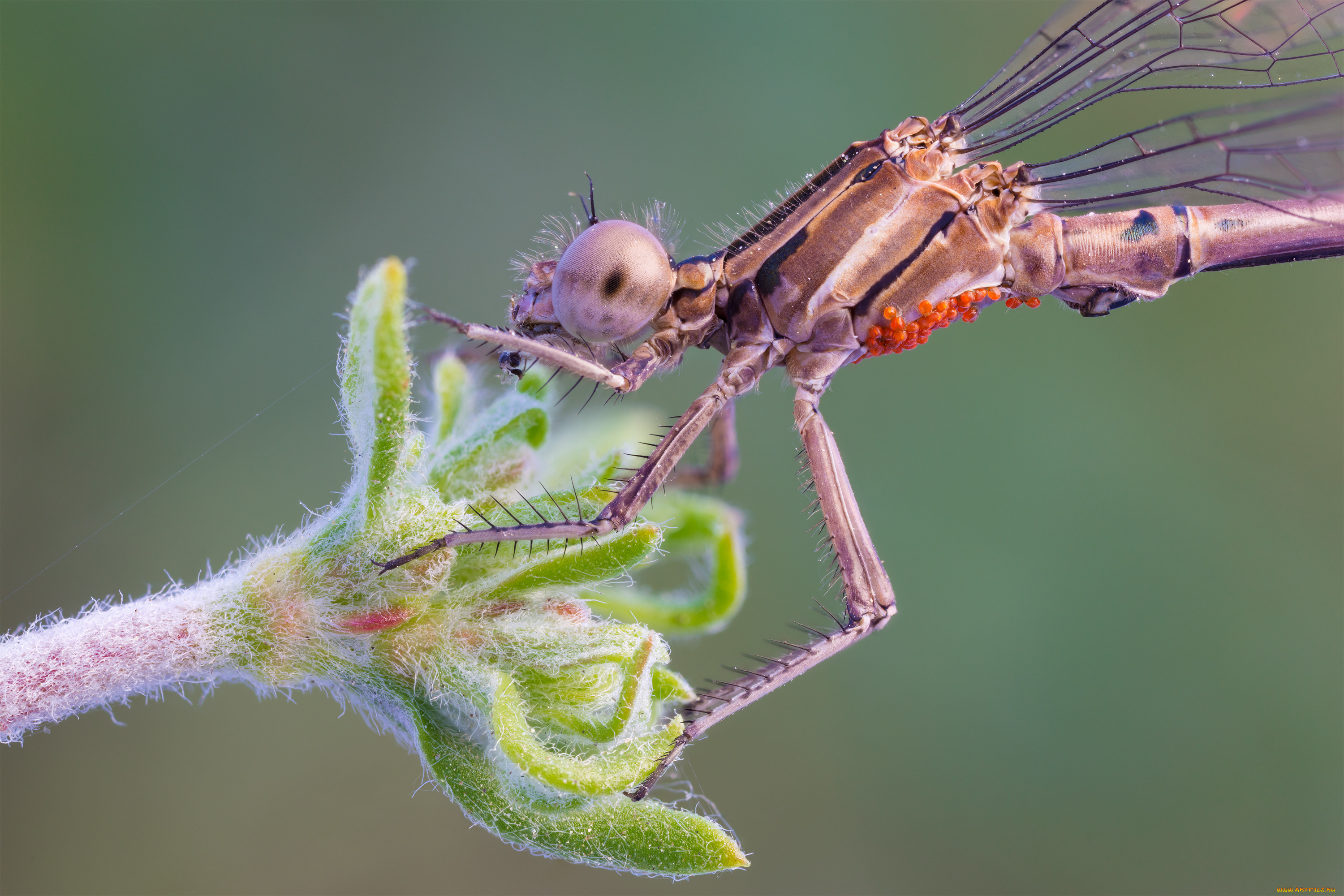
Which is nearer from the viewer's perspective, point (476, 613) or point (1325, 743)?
point (476, 613)

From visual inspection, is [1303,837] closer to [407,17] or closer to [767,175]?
[767,175]

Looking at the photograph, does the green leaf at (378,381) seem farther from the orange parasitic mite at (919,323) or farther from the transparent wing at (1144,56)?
the transparent wing at (1144,56)

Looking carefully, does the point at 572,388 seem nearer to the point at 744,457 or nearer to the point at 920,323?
the point at 920,323

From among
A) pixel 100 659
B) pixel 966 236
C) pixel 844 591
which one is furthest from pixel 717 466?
pixel 100 659

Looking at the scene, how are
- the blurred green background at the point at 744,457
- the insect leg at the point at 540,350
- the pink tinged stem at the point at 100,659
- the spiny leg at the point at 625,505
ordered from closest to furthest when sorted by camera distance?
the pink tinged stem at the point at 100,659 < the spiny leg at the point at 625,505 < the insect leg at the point at 540,350 < the blurred green background at the point at 744,457

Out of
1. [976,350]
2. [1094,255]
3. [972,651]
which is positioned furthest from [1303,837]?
[1094,255]

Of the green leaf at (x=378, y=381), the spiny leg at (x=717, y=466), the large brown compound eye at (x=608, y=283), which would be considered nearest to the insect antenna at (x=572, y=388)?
the large brown compound eye at (x=608, y=283)

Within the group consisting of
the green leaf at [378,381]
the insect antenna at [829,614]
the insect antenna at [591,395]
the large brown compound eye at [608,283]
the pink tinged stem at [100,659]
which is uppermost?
the large brown compound eye at [608,283]

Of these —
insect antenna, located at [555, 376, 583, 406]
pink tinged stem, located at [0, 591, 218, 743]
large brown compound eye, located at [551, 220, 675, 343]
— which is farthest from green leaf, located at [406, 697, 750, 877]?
large brown compound eye, located at [551, 220, 675, 343]
